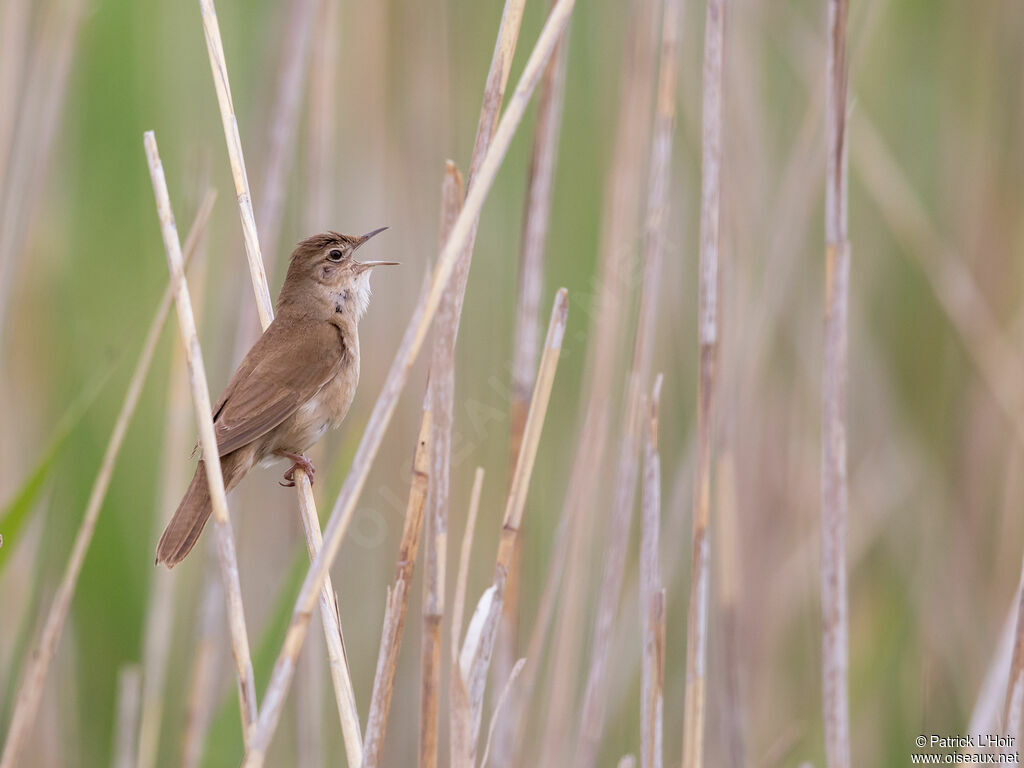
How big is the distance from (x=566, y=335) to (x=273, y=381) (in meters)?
0.80

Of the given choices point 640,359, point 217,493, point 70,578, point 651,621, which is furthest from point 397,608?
point 640,359

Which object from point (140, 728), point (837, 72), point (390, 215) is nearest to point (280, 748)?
point (140, 728)

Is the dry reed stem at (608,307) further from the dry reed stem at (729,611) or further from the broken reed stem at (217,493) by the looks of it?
the broken reed stem at (217,493)

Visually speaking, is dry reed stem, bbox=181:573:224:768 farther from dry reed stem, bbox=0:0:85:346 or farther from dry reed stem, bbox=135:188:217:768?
dry reed stem, bbox=0:0:85:346

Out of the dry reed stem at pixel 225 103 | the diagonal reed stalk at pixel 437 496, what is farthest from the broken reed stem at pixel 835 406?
the dry reed stem at pixel 225 103

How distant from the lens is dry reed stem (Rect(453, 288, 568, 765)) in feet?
5.21

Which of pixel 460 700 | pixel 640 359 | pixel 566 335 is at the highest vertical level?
pixel 566 335

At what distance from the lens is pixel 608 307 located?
7.93 ft

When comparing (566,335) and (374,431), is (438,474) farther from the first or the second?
(566,335)

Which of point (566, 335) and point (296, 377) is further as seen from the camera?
point (566, 335)

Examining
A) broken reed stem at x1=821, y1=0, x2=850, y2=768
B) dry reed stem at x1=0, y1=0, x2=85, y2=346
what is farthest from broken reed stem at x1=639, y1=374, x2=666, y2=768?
dry reed stem at x1=0, y1=0, x2=85, y2=346

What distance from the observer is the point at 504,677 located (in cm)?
230

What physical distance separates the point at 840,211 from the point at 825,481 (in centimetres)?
45

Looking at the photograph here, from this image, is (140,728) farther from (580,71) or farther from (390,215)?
(580,71)
